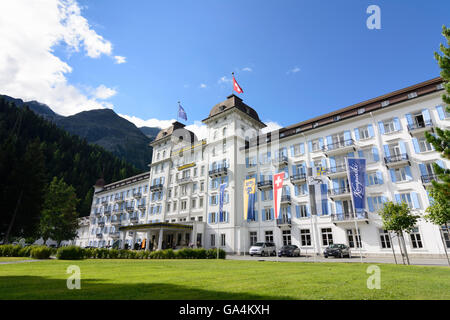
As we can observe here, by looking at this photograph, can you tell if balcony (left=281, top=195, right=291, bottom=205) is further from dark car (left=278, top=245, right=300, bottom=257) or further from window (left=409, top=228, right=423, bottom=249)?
window (left=409, top=228, right=423, bottom=249)

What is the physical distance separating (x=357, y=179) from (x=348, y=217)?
870 centimetres

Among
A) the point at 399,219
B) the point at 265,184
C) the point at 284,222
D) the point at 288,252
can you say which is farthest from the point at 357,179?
the point at 265,184

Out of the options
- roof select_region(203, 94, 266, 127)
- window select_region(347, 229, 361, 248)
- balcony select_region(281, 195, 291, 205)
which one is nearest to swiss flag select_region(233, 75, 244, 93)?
roof select_region(203, 94, 266, 127)

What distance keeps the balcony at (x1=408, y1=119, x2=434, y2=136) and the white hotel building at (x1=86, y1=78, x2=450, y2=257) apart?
0.31ft

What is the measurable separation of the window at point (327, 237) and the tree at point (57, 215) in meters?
50.0

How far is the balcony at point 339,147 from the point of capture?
3139cm

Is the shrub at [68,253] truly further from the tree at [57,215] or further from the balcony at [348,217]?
the tree at [57,215]

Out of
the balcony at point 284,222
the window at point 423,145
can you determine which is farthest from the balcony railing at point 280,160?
the window at point 423,145

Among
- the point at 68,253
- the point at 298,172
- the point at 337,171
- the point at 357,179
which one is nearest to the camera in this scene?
the point at 68,253

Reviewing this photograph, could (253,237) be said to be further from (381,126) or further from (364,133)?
(381,126)

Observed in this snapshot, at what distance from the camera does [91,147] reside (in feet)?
430

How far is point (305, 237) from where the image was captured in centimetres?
3266

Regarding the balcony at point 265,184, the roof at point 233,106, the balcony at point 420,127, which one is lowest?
the balcony at point 265,184
